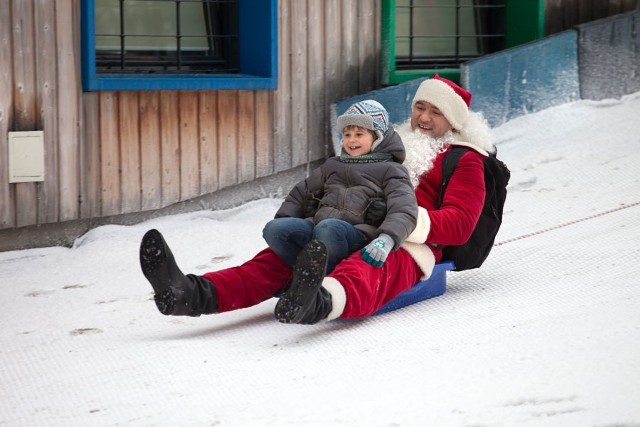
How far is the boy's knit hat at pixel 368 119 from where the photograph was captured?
4.27 m

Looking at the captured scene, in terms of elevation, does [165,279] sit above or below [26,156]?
below

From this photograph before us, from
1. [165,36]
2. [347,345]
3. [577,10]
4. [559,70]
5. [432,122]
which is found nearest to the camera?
[347,345]

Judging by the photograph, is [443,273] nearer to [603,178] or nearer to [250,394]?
[250,394]

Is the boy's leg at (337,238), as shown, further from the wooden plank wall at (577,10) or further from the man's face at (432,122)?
the wooden plank wall at (577,10)

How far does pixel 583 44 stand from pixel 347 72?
5.94ft

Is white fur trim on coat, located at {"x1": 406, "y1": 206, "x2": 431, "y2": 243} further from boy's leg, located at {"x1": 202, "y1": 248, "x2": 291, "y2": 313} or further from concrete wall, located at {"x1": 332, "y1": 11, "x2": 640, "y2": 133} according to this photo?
concrete wall, located at {"x1": 332, "y1": 11, "x2": 640, "y2": 133}

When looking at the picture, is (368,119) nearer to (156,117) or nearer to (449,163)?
(449,163)

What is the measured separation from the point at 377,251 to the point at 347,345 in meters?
0.38

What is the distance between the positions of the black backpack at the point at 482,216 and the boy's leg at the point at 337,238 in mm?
492

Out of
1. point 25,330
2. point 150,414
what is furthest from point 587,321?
point 25,330

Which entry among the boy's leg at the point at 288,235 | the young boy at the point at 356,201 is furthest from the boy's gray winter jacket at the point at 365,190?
the boy's leg at the point at 288,235

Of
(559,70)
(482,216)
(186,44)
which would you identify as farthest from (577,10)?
(482,216)

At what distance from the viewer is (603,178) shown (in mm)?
6215

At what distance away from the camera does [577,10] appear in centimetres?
774
